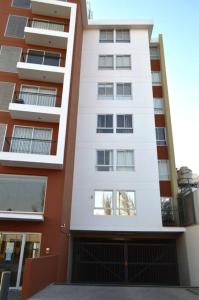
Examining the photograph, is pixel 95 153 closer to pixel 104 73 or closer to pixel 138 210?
pixel 138 210

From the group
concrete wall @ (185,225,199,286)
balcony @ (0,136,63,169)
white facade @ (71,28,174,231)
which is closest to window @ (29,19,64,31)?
white facade @ (71,28,174,231)

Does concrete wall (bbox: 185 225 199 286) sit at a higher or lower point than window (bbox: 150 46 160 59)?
lower

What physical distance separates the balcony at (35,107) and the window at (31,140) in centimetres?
71

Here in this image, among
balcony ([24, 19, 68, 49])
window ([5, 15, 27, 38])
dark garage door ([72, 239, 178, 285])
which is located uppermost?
window ([5, 15, 27, 38])

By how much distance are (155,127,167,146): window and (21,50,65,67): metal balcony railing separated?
8.62 meters

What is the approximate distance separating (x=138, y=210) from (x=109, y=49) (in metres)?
13.0

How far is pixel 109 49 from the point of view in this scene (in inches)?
808

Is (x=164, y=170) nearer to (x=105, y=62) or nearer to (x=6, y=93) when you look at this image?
(x=105, y=62)

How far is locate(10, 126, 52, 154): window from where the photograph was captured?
47.8ft

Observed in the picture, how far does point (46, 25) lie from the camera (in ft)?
60.6

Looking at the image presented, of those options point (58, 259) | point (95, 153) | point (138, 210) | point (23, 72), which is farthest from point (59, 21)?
point (58, 259)

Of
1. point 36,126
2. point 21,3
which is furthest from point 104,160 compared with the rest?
point 21,3

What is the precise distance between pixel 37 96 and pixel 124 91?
664 centimetres

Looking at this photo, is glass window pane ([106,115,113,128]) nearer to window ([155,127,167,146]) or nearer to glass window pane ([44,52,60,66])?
window ([155,127,167,146])
